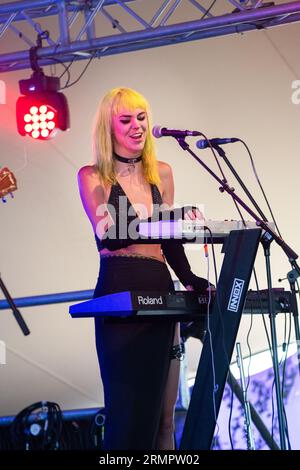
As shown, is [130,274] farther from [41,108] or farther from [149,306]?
[41,108]

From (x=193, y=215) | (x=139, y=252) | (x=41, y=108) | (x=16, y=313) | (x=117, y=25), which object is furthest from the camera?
(x=41, y=108)

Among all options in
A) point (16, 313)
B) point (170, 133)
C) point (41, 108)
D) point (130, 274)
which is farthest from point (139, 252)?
point (41, 108)

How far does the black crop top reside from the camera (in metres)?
3.02

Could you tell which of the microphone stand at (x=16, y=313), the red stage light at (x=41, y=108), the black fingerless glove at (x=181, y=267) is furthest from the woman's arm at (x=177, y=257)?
the red stage light at (x=41, y=108)

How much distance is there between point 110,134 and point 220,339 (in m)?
1.14

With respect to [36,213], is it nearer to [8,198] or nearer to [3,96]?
[8,198]

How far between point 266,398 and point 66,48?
2.81 meters

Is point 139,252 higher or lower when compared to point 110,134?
lower

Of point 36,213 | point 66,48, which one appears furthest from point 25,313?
point 66,48

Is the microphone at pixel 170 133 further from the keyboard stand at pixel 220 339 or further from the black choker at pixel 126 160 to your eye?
the keyboard stand at pixel 220 339

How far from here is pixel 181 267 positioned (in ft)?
10.8

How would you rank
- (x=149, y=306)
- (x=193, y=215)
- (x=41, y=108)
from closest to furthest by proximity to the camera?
1. (x=149, y=306)
2. (x=193, y=215)
3. (x=41, y=108)

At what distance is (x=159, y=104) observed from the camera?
6.85 metres

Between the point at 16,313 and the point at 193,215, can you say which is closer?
the point at 193,215
